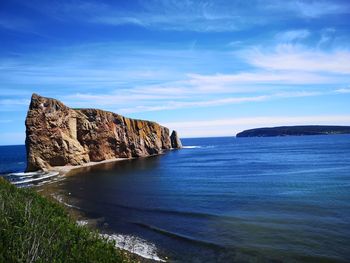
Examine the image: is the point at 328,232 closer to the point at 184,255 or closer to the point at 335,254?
the point at 335,254

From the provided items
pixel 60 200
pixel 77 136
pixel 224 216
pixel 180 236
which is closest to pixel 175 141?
pixel 77 136

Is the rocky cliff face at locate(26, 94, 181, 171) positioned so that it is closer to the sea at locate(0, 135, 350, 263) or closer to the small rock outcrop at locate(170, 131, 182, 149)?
the sea at locate(0, 135, 350, 263)

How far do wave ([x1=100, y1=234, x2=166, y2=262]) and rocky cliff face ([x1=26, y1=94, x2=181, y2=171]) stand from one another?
155 ft

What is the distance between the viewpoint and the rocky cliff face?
63.5 meters

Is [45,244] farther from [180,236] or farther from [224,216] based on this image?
[224,216]

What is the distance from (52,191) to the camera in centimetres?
3847

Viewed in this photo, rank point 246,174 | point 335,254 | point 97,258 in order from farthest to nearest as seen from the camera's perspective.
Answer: point 246,174, point 335,254, point 97,258

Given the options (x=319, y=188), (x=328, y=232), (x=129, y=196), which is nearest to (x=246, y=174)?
(x=319, y=188)

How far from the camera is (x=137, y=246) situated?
1941 cm

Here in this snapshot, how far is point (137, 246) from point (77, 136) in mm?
62624

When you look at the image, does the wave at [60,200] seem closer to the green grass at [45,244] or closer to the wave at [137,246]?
the wave at [137,246]

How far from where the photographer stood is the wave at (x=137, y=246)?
17.8 meters

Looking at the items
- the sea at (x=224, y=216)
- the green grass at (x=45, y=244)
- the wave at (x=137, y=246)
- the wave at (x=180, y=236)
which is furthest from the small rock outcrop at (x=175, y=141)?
the green grass at (x=45, y=244)

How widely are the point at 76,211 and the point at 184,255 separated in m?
14.2
